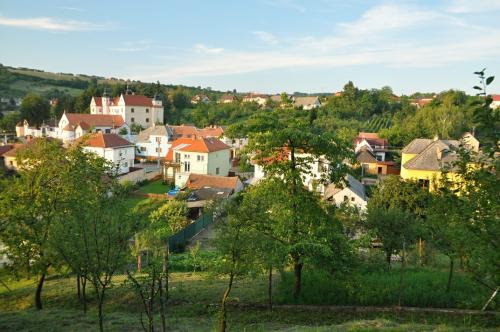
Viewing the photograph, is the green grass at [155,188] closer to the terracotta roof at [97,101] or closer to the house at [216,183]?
the house at [216,183]

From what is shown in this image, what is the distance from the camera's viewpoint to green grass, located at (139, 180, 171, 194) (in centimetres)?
3948

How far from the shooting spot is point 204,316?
12.1 metres

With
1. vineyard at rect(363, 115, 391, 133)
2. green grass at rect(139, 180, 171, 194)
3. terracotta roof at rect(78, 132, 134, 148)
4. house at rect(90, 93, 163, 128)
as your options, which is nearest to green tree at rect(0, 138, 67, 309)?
green grass at rect(139, 180, 171, 194)

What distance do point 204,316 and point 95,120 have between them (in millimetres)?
60231

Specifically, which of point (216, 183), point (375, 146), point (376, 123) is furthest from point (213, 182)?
point (376, 123)

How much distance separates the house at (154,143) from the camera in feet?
186

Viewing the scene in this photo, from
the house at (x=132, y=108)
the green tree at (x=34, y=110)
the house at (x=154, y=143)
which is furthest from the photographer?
the green tree at (x=34, y=110)

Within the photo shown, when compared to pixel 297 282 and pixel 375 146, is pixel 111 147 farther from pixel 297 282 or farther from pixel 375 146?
pixel 297 282

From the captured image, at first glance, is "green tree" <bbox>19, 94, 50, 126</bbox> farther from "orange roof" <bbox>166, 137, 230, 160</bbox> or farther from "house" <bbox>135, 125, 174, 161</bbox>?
"orange roof" <bbox>166, 137, 230, 160</bbox>

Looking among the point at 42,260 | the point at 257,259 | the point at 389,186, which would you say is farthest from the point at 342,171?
the point at 389,186

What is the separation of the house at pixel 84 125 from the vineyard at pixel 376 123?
43719 millimetres

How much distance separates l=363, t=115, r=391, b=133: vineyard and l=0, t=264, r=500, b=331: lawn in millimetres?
64776

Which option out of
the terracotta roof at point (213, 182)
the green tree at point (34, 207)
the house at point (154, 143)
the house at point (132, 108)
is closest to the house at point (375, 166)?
the terracotta roof at point (213, 182)

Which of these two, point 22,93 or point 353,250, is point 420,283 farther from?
point 22,93
